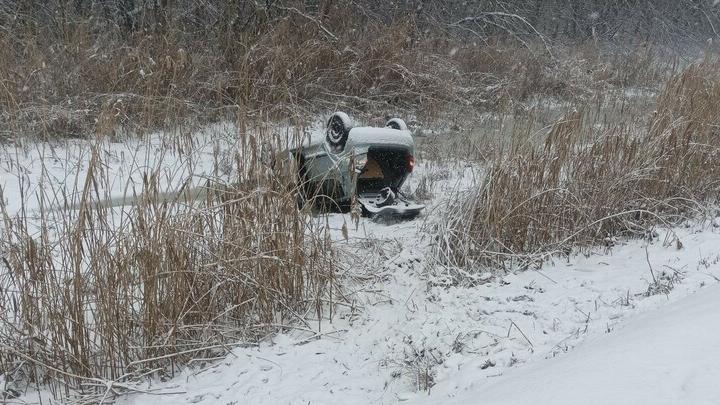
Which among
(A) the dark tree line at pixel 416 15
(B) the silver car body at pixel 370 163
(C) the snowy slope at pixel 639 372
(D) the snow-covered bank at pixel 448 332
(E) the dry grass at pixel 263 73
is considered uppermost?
(A) the dark tree line at pixel 416 15

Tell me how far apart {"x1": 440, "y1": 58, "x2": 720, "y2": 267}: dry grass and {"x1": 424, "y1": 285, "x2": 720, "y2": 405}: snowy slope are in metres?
1.67

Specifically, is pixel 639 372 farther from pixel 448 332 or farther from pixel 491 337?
pixel 448 332

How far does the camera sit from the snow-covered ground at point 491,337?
Result: 1.96 metres

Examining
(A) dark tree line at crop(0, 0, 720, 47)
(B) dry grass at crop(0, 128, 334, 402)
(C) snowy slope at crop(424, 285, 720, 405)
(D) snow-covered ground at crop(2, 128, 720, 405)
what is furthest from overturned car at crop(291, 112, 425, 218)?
(A) dark tree line at crop(0, 0, 720, 47)

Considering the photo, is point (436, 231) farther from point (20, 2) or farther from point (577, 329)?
point (20, 2)

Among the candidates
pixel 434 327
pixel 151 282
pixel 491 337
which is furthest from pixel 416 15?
pixel 151 282

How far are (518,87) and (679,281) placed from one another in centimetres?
708

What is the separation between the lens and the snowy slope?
175 centimetres

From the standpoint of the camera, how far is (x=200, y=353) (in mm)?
3238

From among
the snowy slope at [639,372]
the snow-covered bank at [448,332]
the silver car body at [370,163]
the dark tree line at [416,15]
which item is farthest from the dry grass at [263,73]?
the snowy slope at [639,372]

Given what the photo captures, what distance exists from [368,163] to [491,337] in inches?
79.3

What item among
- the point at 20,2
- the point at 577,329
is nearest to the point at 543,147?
the point at 577,329

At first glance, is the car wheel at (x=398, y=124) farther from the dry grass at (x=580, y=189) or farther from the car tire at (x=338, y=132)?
the dry grass at (x=580, y=189)

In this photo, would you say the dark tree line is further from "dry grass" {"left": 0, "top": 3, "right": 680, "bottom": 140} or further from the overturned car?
the overturned car
